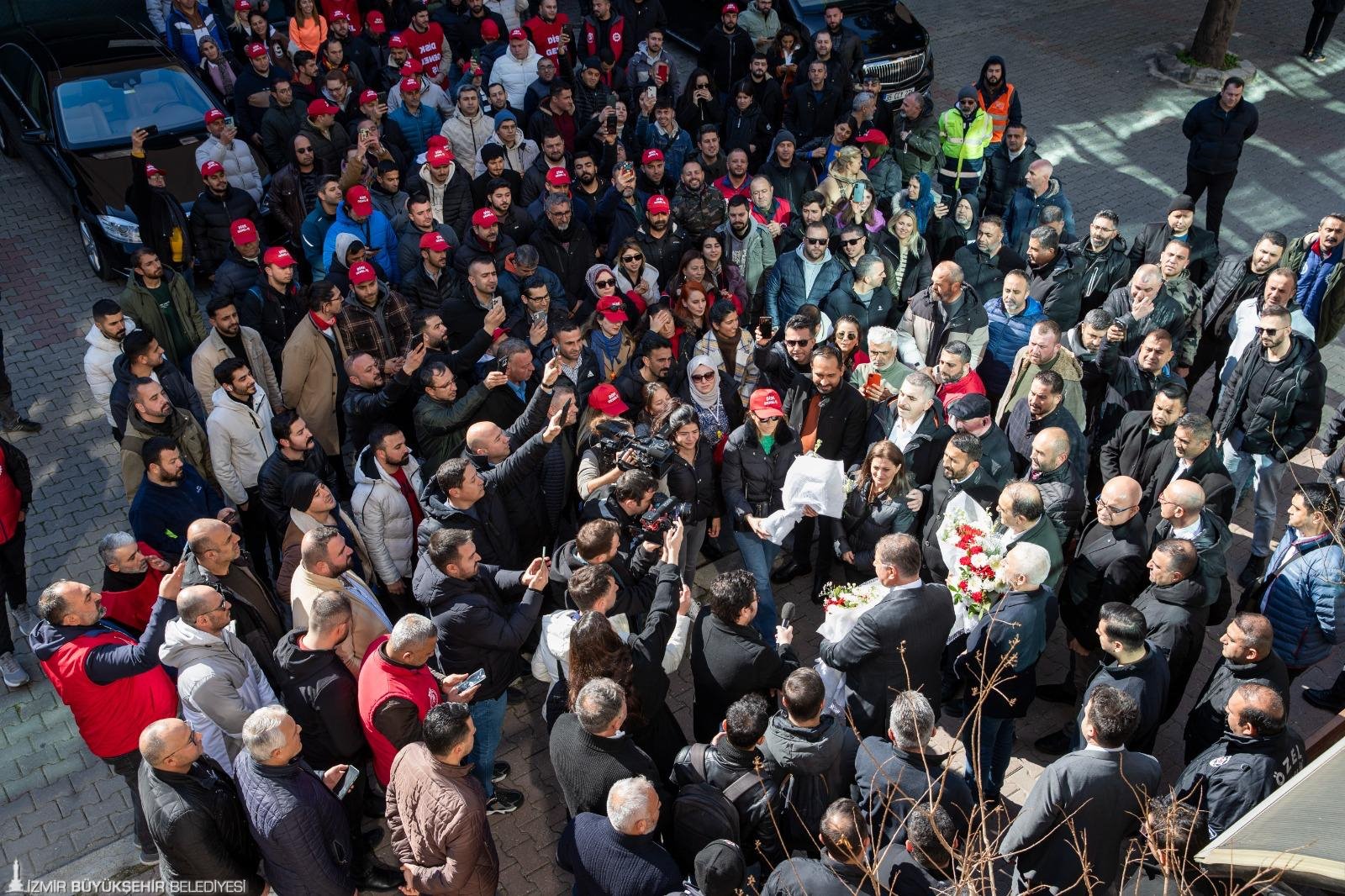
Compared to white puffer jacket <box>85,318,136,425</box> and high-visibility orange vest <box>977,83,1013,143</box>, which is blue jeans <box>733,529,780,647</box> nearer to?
white puffer jacket <box>85,318,136,425</box>

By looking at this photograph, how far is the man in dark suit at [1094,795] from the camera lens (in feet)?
15.3

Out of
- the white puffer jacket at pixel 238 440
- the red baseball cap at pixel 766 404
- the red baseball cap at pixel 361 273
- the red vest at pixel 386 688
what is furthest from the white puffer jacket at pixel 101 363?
the red baseball cap at pixel 766 404

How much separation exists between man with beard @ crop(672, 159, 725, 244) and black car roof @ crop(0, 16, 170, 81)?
6.15m

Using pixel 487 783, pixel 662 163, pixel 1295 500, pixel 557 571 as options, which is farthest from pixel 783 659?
pixel 662 163

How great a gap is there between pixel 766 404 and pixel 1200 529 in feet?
8.16

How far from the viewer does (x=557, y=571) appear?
19.1 ft

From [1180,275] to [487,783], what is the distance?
605cm

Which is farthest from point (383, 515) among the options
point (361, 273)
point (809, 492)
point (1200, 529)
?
point (1200, 529)

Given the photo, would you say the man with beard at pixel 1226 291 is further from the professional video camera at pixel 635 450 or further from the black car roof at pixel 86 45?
the black car roof at pixel 86 45

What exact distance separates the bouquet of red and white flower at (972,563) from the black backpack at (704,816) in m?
1.64

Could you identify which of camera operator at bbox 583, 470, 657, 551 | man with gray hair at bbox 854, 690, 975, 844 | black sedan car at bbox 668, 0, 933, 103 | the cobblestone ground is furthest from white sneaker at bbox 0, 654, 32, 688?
black sedan car at bbox 668, 0, 933, 103

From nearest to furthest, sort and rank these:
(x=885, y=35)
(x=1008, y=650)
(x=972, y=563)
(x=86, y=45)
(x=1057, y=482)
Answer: (x=1008, y=650)
(x=972, y=563)
(x=1057, y=482)
(x=86, y=45)
(x=885, y=35)

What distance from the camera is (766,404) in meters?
6.63

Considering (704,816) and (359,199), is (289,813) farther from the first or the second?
(359,199)
